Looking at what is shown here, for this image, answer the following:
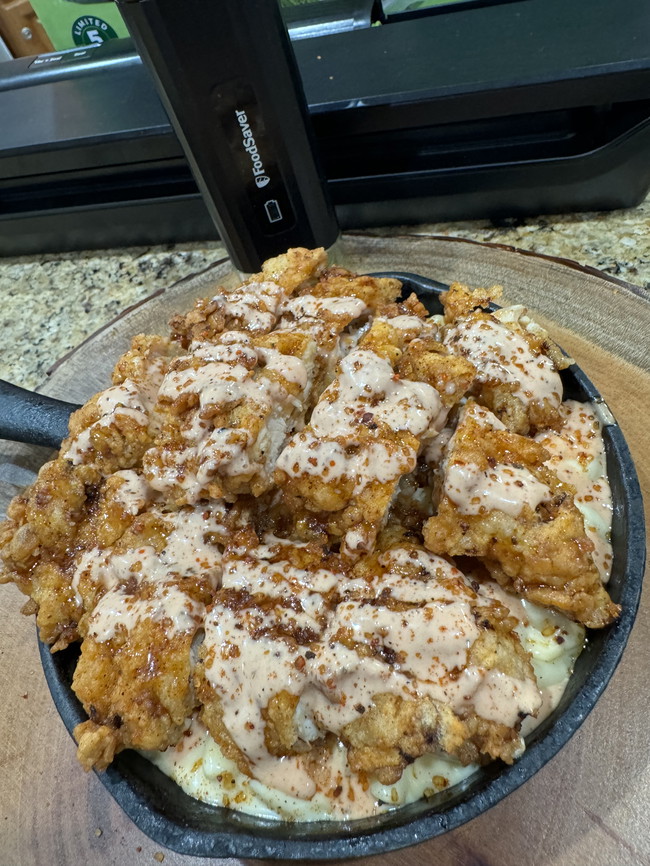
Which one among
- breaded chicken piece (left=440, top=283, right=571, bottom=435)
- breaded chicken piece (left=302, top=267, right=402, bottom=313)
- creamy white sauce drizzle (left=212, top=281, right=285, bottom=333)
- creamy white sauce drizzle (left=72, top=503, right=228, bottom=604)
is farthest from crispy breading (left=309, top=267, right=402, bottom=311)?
creamy white sauce drizzle (left=72, top=503, right=228, bottom=604)

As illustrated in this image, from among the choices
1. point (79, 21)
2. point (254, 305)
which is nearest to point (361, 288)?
point (254, 305)

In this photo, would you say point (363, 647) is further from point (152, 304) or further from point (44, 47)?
point (44, 47)

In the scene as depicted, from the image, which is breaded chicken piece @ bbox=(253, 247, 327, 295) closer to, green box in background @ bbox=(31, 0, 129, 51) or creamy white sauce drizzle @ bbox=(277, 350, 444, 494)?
creamy white sauce drizzle @ bbox=(277, 350, 444, 494)

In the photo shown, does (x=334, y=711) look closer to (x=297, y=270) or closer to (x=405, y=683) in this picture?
(x=405, y=683)

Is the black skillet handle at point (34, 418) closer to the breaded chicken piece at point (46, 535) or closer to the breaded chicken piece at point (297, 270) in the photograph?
the breaded chicken piece at point (46, 535)

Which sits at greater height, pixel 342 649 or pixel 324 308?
pixel 324 308

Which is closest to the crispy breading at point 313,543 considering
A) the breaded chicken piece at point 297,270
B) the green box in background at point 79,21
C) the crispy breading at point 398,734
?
the crispy breading at point 398,734
